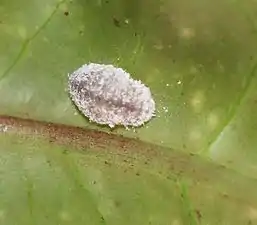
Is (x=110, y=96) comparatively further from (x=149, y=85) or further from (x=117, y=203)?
(x=117, y=203)

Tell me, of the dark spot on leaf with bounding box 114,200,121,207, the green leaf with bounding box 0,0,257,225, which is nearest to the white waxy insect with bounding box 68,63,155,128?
the green leaf with bounding box 0,0,257,225

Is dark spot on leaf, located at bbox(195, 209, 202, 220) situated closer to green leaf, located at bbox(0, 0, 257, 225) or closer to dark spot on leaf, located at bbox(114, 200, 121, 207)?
green leaf, located at bbox(0, 0, 257, 225)

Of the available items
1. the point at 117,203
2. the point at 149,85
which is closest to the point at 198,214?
the point at 117,203

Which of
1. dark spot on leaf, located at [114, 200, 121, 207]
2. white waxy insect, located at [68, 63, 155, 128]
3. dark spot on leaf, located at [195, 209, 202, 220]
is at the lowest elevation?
dark spot on leaf, located at [195, 209, 202, 220]

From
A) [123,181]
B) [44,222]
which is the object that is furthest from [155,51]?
[44,222]

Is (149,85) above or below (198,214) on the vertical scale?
above

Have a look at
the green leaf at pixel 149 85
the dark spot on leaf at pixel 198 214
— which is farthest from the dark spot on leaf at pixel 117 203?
the dark spot on leaf at pixel 198 214
